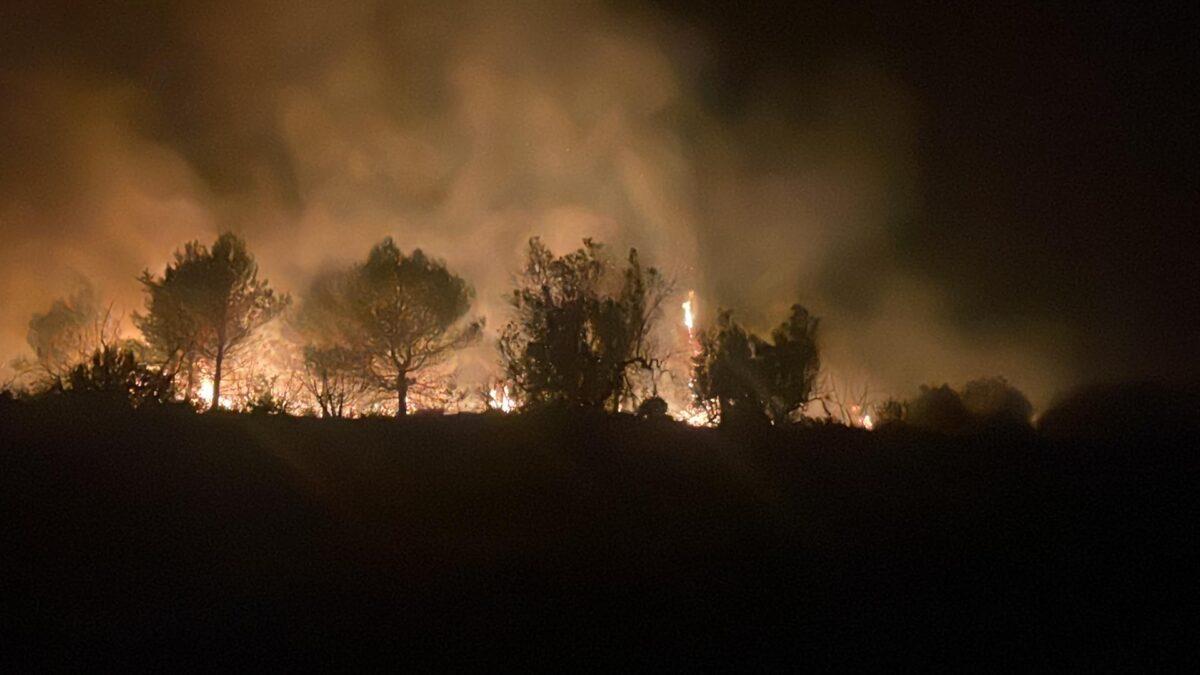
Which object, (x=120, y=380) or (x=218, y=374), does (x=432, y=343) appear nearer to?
(x=218, y=374)

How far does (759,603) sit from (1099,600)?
4769mm

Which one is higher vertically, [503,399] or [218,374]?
[218,374]

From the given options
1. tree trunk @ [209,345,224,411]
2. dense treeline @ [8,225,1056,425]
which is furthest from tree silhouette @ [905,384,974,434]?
tree trunk @ [209,345,224,411]

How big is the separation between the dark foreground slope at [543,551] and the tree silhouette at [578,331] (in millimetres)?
12535

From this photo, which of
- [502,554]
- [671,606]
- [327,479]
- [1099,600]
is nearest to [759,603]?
[671,606]

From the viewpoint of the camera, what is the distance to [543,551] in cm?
1001

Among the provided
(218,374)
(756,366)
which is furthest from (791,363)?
(218,374)

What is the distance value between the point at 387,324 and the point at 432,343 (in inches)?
98.0

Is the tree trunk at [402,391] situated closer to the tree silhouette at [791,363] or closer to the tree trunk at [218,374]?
the tree trunk at [218,374]

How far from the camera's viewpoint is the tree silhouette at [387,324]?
3969 centimetres

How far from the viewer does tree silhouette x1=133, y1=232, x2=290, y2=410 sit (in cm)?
3694

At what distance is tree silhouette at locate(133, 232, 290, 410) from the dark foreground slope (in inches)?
1011

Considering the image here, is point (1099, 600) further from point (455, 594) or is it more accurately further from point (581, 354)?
point (581, 354)

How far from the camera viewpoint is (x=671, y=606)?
28.3 ft
